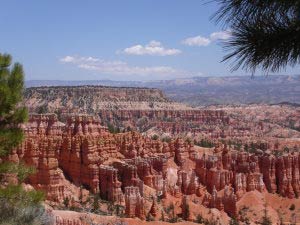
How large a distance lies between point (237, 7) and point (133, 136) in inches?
2114

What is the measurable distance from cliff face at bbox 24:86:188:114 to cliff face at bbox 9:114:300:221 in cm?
5466

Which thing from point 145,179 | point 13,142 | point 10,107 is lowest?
point 145,179

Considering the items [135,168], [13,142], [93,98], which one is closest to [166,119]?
[93,98]

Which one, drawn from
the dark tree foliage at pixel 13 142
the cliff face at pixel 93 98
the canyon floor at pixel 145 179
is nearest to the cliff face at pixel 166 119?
the cliff face at pixel 93 98

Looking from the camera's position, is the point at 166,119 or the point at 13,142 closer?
the point at 13,142

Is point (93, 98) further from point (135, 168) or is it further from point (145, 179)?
point (135, 168)

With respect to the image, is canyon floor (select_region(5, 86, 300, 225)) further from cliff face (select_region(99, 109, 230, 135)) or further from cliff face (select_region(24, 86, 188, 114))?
cliff face (select_region(24, 86, 188, 114))

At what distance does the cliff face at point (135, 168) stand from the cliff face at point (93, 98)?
5466 cm

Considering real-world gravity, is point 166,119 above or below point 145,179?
below

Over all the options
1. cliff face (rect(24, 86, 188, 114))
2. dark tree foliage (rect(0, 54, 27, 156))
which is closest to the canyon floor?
dark tree foliage (rect(0, 54, 27, 156))

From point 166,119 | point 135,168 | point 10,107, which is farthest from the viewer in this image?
point 166,119

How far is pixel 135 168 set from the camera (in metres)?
49.2

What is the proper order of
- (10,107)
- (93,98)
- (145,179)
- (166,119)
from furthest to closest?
1. (166,119)
2. (93,98)
3. (145,179)
4. (10,107)

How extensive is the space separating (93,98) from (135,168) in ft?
263
